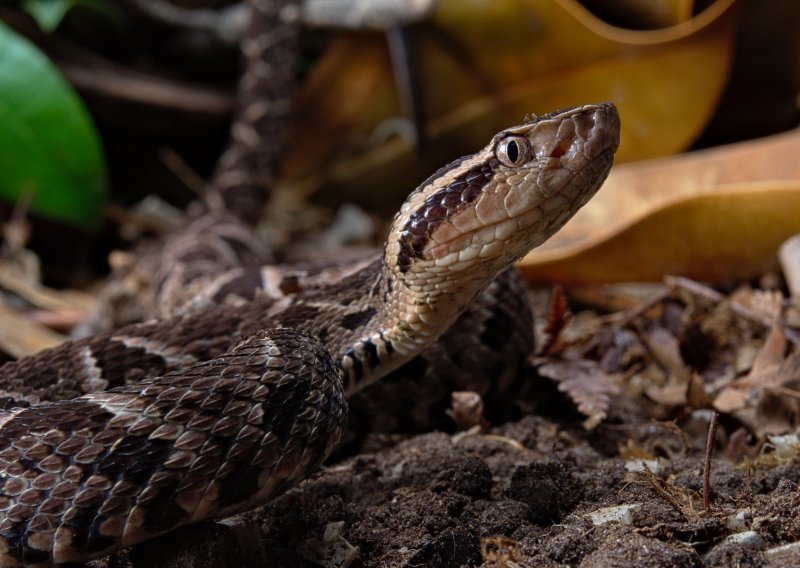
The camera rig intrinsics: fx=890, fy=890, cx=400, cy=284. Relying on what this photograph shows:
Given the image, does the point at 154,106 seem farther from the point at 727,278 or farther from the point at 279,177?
the point at 727,278

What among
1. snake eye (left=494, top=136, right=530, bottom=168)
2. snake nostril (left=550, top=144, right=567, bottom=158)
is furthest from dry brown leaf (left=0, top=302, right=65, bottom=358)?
snake nostril (left=550, top=144, right=567, bottom=158)

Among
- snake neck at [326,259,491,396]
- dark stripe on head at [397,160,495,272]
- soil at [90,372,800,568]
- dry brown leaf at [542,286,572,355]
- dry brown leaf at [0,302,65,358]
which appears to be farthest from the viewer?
dry brown leaf at [0,302,65,358]

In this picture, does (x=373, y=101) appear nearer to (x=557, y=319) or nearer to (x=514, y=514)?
(x=557, y=319)

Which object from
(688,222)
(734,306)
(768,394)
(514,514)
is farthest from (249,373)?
(688,222)

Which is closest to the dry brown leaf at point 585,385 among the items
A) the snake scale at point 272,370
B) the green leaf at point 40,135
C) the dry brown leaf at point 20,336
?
the snake scale at point 272,370

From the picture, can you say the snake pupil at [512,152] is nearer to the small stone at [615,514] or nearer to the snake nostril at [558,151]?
the snake nostril at [558,151]

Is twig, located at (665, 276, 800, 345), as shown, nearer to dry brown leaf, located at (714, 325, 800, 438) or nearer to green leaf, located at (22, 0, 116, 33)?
dry brown leaf, located at (714, 325, 800, 438)
